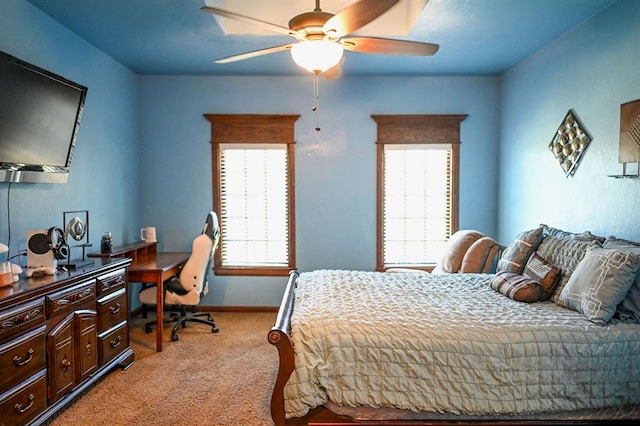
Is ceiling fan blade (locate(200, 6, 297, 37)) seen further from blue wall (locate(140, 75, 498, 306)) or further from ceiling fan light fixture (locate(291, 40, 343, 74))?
blue wall (locate(140, 75, 498, 306))

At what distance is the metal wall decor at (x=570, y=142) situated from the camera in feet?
11.5

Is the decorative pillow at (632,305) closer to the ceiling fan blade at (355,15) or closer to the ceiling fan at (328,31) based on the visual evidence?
the ceiling fan at (328,31)

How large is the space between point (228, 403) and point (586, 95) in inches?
143

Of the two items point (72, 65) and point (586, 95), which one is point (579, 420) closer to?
point (586, 95)

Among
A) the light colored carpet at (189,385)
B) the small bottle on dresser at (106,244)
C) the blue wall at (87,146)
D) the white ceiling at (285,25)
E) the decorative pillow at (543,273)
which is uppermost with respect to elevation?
the white ceiling at (285,25)

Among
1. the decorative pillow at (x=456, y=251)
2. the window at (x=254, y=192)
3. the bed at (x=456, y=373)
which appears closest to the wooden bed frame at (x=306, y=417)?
the bed at (x=456, y=373)

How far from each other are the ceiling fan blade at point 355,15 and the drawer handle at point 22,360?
8.00 ft

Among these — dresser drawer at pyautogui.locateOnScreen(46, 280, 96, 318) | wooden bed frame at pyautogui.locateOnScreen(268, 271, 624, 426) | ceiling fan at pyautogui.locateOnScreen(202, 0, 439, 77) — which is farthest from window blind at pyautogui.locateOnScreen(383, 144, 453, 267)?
dresser drawer at pyautogui.locateOnScreen(46, 280, 96, 318)

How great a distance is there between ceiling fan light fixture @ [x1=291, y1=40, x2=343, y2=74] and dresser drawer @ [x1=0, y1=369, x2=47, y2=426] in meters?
2.39

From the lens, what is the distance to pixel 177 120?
504 cm

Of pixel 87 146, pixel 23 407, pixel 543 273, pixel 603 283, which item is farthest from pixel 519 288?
pixel 87 146

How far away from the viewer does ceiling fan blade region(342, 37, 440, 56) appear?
254 centimetres

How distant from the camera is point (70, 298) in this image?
2.77 m

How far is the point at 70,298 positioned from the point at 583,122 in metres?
4.10
